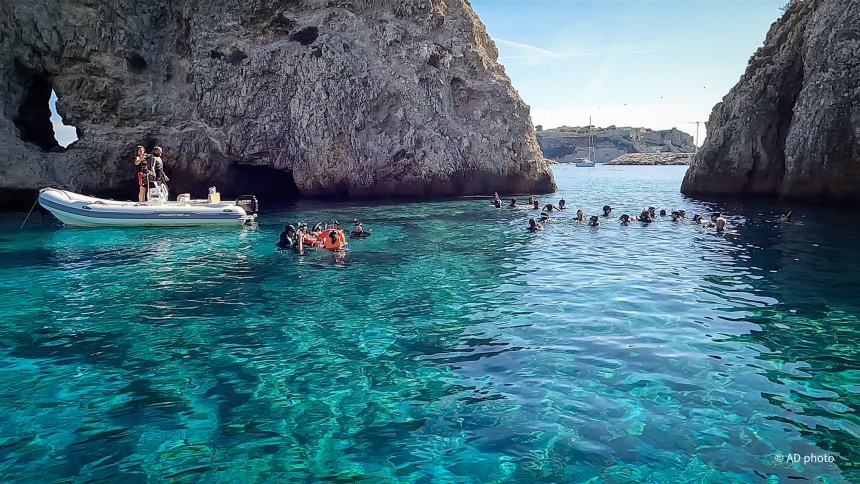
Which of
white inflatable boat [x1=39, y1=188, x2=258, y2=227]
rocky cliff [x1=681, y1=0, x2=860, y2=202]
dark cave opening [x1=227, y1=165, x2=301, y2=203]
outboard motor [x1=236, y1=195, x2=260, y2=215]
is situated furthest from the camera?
dark cave opening [x1=227, y1=165, x2=301, y2=203]

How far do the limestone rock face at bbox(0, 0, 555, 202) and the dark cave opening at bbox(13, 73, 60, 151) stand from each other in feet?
0.40

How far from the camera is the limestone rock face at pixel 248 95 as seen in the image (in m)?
31.8

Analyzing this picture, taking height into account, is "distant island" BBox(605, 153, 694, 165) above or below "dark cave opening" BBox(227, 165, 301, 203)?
above

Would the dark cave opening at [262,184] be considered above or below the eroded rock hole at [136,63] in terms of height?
below

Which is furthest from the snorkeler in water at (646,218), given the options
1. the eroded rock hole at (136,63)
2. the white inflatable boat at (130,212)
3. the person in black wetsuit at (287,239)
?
the eroded rock hole at (136,63)

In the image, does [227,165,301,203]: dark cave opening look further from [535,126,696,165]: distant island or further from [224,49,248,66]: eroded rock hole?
[535,126,696,165]: distant island

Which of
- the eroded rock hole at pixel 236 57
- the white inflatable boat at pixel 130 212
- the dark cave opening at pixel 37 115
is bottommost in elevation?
the white inflatable boat at pixel 130 212

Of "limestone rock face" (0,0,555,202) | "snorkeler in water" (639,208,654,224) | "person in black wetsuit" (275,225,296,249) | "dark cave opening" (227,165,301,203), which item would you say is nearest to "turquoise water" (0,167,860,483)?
"person in black wetsuit" (275,225,296,249)

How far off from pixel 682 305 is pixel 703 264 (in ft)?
17.7

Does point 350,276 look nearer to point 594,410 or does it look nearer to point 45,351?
point 45,351

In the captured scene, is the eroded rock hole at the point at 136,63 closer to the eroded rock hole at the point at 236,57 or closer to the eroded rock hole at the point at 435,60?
the eroded rock hole at the point at 236,57

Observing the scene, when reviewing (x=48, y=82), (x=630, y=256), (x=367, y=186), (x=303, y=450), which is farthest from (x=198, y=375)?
(x=48, y=82)

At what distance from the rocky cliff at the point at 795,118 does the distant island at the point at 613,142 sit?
134 metres

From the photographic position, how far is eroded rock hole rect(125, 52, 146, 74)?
3388cm
